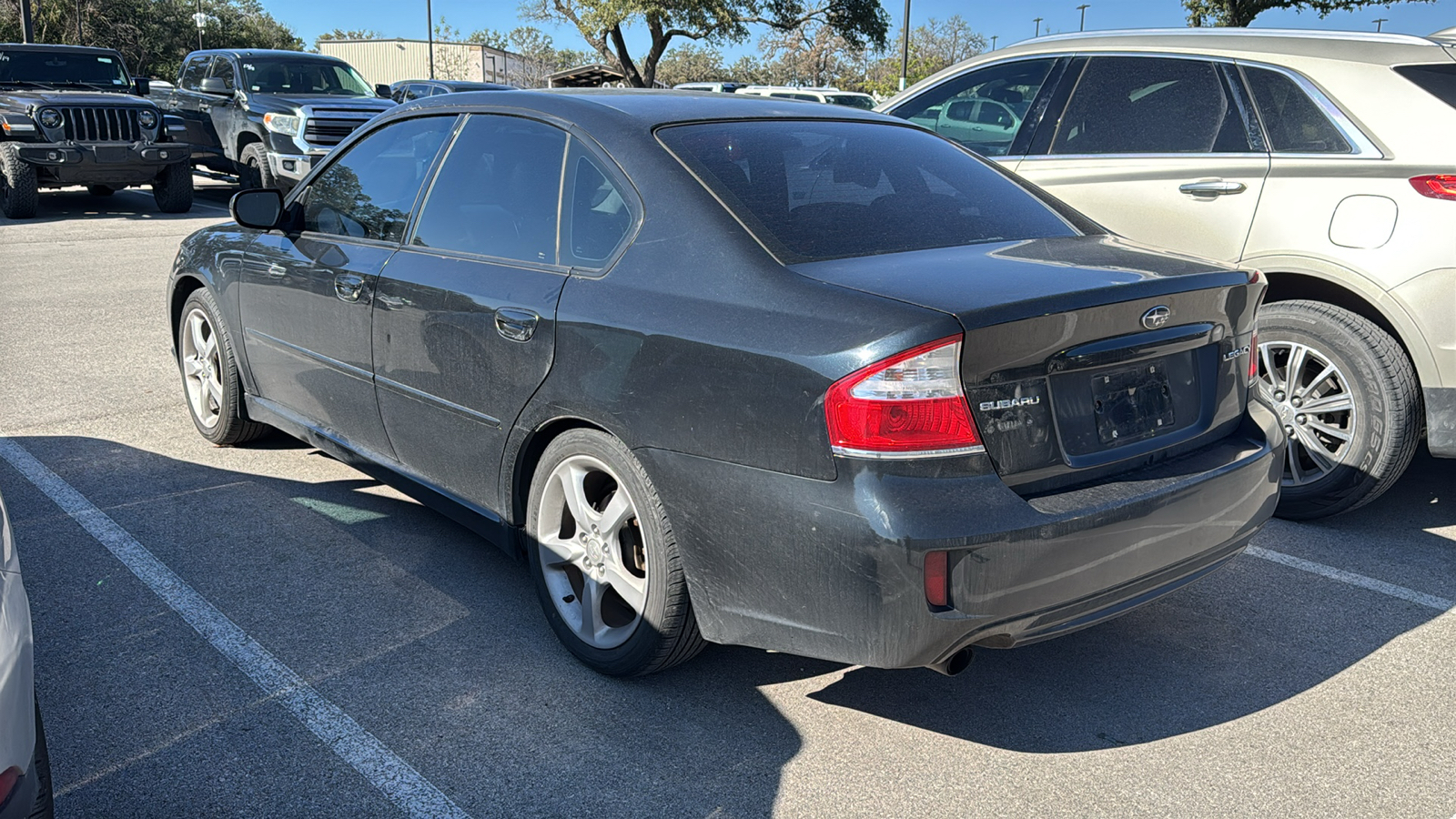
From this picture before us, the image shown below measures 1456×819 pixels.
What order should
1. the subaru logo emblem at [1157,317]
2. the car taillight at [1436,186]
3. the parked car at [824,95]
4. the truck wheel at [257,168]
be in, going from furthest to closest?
1. the parked car at [824,95]
2. the truck wheel at [257,168]
3. the car taillight at [1436,186]
4. the subaru logo emblem at [1157,317]

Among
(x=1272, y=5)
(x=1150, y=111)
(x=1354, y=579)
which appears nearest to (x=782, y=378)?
(x=1354, y=579)

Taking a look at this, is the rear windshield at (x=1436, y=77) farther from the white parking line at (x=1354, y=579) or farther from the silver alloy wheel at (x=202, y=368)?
the silver alloy wheel at (x=202, y=368)

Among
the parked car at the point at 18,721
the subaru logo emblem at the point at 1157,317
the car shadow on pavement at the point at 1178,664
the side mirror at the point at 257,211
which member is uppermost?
the side mirror at the point at 257,211

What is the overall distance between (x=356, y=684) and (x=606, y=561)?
755 millimetres

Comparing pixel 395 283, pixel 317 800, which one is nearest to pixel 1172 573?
pixel 317 800

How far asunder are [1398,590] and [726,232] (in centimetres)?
271

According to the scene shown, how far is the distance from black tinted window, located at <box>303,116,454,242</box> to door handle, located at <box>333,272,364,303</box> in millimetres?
167

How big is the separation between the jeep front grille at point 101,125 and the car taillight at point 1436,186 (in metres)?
13.8

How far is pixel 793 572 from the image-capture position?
2.62 meters

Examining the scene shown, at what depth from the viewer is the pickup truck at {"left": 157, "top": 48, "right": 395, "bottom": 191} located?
556 inches

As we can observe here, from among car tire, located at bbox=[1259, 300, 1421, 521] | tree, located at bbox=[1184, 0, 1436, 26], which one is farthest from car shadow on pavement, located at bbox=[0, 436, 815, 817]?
tree, located at bbox=[1184, 0, 1436, 26]

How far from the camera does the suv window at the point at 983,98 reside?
5.51m

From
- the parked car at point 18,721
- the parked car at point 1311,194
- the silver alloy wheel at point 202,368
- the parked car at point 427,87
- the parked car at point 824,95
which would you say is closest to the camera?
the parked car at point 18,721

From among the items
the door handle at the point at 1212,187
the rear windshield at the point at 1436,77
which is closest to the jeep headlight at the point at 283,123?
the door handle at the point at 1212,187
